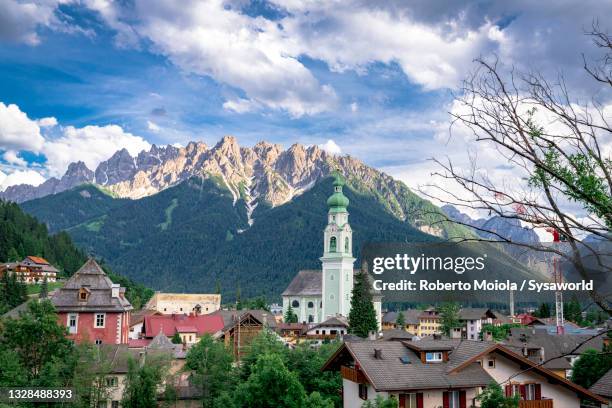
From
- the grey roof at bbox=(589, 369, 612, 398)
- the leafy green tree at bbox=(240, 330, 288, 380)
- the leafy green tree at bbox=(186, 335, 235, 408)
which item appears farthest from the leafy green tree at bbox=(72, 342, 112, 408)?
the grey roof at bbox=(589, 369, 612, 398)

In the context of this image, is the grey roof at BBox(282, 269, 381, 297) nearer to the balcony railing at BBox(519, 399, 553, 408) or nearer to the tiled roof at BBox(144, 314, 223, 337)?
the tiled roof at BBox(144, 314, 223, 337)

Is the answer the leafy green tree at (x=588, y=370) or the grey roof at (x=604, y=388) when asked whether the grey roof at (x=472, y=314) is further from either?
the grey roof at (x=604, y=388)

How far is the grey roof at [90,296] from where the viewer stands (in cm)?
3956

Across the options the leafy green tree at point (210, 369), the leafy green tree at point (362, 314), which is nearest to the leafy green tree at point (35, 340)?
the leafy green tree at point (210, 369)

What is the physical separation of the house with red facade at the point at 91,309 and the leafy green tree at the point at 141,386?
32.6 ft

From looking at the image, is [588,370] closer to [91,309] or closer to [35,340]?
[35,340]

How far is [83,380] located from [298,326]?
201 feet

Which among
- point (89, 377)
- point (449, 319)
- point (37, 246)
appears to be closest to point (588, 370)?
point (89, 377)

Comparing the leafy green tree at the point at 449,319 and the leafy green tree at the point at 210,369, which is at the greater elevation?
the leafy green tree at the point at 449,319

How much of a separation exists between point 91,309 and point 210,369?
402 inches

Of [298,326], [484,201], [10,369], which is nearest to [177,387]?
[10,369]

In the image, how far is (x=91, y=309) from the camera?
3959 centimetres

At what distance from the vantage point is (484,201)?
645cm

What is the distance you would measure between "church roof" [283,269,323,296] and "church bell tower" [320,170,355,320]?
9407mm
